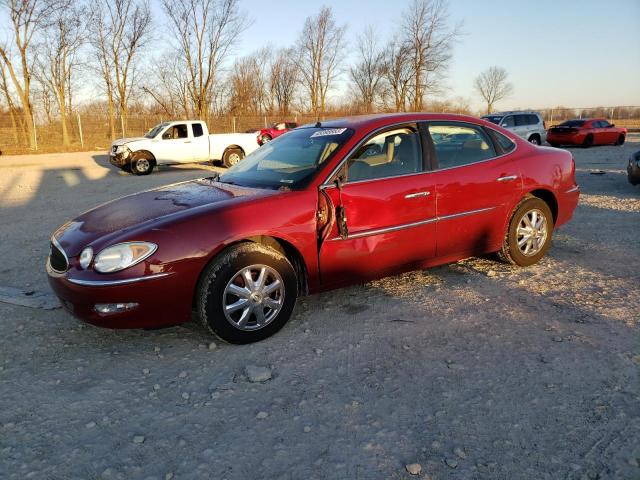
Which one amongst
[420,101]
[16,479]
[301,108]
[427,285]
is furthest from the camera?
[301,108]

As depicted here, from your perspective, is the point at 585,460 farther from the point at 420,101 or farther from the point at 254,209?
the point at 420,101

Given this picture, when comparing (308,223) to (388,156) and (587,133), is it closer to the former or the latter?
(388,156)

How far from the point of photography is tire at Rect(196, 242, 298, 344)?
10.4 feet

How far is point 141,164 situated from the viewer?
50.6 ft

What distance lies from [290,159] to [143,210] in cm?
128

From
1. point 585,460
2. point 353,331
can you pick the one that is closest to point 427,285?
point 353,331

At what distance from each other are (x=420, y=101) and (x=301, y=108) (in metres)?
15.4

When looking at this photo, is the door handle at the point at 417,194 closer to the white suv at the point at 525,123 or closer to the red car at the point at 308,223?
the red car at the point at 308,223

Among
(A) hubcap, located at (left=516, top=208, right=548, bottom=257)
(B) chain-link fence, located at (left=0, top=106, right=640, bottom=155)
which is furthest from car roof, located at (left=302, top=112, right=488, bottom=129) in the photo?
(B) chain-link fence, located at (left=0, top=106, right=640, bottom=155)

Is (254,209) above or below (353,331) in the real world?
above

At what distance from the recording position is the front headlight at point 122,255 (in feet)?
9.92

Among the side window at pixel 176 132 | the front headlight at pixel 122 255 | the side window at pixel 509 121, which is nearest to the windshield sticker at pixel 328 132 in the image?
the front headlight at pixel 122 255

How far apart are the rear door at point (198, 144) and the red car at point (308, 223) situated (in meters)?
12.4

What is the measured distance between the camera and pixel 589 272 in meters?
4.56
